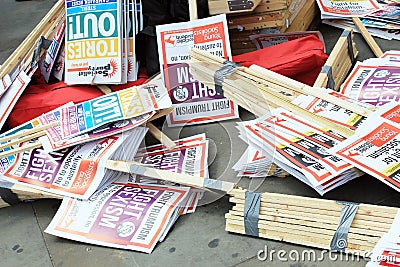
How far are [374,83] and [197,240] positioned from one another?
102 cm

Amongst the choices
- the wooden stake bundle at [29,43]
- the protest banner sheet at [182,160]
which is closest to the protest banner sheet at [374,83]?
the protest banner sheet at [182,160]

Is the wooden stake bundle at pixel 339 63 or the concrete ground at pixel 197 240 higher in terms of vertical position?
the wooden stake bundle at pixel 339 63

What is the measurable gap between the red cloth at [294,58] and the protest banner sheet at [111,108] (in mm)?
488

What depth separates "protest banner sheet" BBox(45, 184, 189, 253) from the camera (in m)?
2.12

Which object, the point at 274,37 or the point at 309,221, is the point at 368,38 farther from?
the point at 309,221

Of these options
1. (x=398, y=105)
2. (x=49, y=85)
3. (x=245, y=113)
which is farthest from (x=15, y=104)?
(x=398, y=105)

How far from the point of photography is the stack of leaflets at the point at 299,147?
206cm

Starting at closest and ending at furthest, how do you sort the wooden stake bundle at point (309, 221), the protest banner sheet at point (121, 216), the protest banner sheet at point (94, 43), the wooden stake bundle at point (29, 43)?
the wooden stake bundle at point (309, 221) → the protest banner sheet at point (121, 216) → the protest banner sheet at point (94, 43) → the wooden stake bundle at point (29, 43)

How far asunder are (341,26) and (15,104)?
1.80 metres

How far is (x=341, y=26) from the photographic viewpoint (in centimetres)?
350

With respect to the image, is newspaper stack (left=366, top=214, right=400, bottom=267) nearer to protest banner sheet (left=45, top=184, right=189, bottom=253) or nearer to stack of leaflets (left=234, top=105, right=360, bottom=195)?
stack of leaflets (left=234, top=105, right=360, bottom=195)

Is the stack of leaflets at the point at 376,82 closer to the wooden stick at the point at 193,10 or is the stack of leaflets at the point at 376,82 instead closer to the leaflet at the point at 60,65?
the wooden stick at the point at 193,10

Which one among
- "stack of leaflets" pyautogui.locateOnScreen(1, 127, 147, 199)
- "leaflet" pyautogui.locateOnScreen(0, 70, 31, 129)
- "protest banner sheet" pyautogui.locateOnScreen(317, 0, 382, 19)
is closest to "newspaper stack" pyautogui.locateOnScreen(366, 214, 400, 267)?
"stack of leaflets" pyautogui.locateOnScreen(1, 127, 147, 199)

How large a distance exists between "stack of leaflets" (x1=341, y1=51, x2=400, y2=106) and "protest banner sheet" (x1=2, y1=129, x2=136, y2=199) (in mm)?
916
